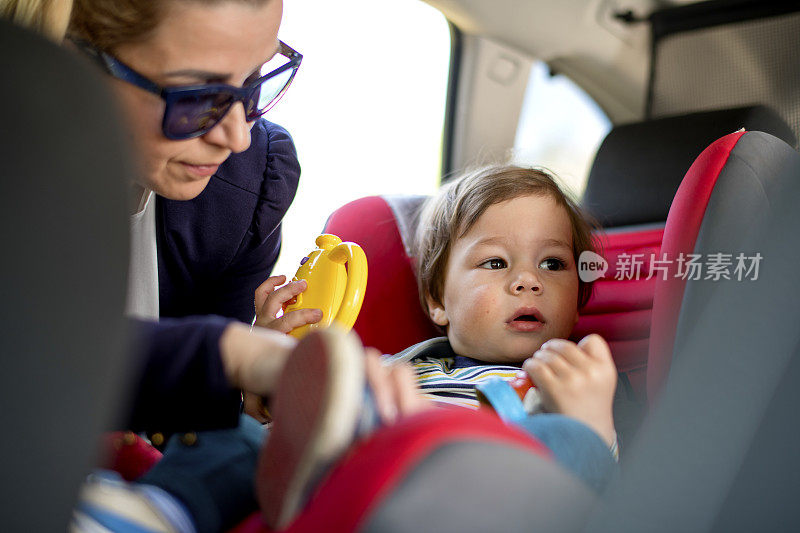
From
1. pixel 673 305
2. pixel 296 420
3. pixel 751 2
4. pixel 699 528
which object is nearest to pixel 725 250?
pixel 673 305

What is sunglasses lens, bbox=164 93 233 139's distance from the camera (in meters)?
0.91

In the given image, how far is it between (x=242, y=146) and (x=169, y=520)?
56cm

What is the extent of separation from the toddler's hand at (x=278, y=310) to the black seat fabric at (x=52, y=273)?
669mm

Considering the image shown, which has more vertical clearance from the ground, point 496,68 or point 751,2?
point 751,2

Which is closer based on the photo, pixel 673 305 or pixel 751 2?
pixel 673 305

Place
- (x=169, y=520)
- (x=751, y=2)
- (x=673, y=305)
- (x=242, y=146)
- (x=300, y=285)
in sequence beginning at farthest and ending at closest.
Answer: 1. (x=751, y=2)
2. (x=300, y=285)
3. (x=242, y=146)
4. (x=673, y=305)
5. (x=169, y=520)

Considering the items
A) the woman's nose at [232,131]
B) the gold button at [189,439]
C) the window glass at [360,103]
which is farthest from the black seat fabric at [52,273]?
the window glass at [360,103]

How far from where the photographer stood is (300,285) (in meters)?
1.20

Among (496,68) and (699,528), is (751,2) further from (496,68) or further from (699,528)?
(699,528)

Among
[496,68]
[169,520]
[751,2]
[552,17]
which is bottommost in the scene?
[169,520]

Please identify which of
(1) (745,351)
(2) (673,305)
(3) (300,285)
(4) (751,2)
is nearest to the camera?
(1) (745,351)

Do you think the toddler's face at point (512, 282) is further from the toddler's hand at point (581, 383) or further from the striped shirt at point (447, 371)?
the toddler's hand at point (581, 383)

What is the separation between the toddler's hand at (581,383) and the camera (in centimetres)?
86

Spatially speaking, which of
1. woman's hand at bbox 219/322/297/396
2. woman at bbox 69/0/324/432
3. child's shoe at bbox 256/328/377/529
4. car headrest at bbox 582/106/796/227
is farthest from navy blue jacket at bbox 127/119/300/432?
car headrest at bbox 582/106/796/227
